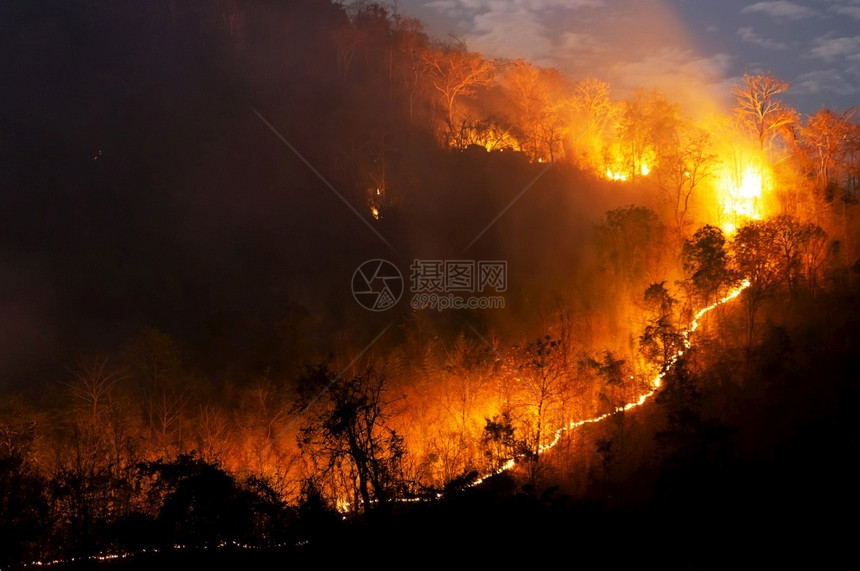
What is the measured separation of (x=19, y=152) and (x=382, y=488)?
34653 mm

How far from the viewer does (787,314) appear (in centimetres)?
1573

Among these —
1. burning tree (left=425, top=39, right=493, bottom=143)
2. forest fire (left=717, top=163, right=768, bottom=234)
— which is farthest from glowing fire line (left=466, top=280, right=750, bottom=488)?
burning tree (left=425, top=39, right=493, bottom=143)

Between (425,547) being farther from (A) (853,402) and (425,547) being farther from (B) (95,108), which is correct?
(B) (95,108)

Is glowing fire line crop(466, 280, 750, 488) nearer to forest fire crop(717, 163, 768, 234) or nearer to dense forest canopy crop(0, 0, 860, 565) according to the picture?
dense forest canopy crop(0, 0, 860, 565)

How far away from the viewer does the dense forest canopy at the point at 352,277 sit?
11.2 meters

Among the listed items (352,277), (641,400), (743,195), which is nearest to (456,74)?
(352,277)

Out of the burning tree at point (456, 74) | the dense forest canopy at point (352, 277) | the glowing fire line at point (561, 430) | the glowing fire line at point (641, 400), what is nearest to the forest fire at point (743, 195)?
the dense forest canopy at point (352, 277)

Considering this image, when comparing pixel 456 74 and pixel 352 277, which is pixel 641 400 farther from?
pixel 456 74

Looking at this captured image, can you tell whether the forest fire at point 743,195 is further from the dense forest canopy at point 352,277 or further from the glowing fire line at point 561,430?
the glowing fire line at point 561,430

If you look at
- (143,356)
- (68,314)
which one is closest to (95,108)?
(68,314)

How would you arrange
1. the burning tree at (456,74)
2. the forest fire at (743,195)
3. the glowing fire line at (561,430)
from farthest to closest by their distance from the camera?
the burning tree at (456,74), the forest fire at (743,195), the glowing fire line at (561,430)

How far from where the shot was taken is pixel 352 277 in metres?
27.0

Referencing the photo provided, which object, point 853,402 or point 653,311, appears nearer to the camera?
point 853,402

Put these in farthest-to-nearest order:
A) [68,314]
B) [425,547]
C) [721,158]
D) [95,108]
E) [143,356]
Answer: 1. [95,108]
2. [68,314]
3. [721,158]
4. [143,356]
5. [425,547]
